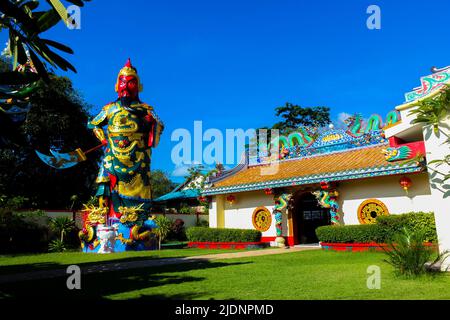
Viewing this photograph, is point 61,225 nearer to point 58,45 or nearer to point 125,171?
point 125,171

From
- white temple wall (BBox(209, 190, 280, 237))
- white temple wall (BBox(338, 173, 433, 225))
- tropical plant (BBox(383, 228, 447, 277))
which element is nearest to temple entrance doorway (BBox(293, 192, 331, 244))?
white temple wall (BBox(209, 190, 280, 237))

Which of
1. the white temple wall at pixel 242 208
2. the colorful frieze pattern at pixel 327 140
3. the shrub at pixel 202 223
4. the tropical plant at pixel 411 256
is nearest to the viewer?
the tropical plant at pixel 411 256

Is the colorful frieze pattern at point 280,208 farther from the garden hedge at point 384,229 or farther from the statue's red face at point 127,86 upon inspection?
the statue's red face at point 127,86

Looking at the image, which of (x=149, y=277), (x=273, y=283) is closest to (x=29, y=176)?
(x=149, y=277)

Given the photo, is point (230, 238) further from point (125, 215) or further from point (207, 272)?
point (207, 272)

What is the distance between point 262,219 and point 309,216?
2563 mm

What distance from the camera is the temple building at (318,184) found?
13414 mm

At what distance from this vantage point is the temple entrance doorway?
695 inches

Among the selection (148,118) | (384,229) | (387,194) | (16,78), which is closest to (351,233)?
(384,229)

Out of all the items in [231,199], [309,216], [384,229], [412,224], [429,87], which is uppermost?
[429,87]

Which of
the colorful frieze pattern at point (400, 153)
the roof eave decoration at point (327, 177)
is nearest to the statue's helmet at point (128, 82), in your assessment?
the roof eave decoration at point (327, 177)

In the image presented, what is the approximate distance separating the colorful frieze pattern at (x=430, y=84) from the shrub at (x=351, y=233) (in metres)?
5.78

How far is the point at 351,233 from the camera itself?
42.3 feet

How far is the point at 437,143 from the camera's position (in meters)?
7.42
